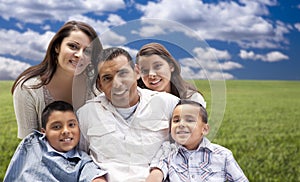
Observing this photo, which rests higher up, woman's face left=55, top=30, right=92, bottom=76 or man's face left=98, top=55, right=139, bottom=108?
woman's face left=55, top=30, right=92, bottom=76

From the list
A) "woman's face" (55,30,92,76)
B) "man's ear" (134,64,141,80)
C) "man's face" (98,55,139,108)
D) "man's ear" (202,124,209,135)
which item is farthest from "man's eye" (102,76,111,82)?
"man's ear" (202,124,209,135)

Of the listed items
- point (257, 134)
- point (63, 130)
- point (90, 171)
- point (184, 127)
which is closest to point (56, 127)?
point (63, 130)

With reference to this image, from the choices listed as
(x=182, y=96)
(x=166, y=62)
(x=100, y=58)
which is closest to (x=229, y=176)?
(x=182, y=96)

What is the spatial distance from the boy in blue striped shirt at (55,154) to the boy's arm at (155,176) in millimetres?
271

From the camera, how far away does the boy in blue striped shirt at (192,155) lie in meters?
2.29

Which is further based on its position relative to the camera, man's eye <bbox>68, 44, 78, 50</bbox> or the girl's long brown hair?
man's eye <bbox>68, 44, 78, 50</bbox>

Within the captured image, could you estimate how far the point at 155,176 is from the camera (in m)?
2.26

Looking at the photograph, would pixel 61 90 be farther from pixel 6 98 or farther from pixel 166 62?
pixel 6 98

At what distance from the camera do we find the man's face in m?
2.28

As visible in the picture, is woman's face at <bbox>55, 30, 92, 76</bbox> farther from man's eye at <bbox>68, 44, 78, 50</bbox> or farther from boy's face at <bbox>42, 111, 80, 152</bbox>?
boy's face at <bbox>42, 111, 80, 152</bbox>

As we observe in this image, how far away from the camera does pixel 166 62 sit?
7.65 feet

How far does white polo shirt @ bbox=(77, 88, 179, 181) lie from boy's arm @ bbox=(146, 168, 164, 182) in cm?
2

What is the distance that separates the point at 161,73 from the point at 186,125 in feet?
0.87

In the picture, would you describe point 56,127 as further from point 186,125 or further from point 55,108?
point 186,125
